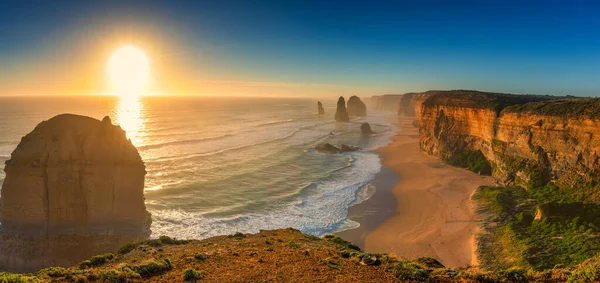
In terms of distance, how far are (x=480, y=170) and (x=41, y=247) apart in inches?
1857

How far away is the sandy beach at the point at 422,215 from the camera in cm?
2469

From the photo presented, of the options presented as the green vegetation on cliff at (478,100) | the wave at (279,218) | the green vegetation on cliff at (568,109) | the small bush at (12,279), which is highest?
the green vegetation on cliff at (478,100)

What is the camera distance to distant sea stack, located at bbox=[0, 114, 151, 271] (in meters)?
19.0

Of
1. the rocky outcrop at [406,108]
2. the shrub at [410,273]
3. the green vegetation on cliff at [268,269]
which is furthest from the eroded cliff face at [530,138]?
the rocky outcrop at [406,108]

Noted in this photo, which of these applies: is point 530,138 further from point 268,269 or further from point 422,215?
point 268,269

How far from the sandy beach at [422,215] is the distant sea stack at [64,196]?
1753cm

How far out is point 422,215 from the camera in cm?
3145

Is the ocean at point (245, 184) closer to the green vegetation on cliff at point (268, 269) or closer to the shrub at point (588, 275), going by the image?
the green vegetation on cliff at point (268, 269)

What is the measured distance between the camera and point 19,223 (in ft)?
63.5

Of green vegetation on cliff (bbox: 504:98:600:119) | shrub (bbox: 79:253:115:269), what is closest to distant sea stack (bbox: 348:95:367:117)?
green vegetation on cliff (bbox: 504:98:600:119)

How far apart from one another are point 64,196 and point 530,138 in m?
42.7

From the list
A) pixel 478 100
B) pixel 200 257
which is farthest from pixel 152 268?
pixel 478 100

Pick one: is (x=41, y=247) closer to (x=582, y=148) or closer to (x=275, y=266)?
(x=275, y=266)

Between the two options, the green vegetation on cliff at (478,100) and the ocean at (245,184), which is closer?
the ocean at (245,184)
